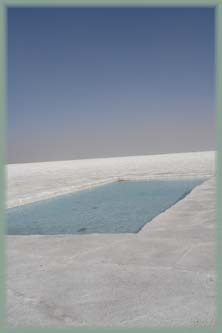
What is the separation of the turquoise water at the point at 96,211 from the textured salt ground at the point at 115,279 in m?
1.45

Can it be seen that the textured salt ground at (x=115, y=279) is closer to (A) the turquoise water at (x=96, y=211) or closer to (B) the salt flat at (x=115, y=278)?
(B) the salt flat at (x=115, y=278)

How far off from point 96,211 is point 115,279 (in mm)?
5135

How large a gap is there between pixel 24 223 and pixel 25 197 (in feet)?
7.46

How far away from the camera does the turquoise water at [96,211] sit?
6.64 m

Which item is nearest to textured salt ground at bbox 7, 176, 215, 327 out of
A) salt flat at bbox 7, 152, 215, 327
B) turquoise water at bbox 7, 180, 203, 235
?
salt flat at bbox 7, 152, 215, 327

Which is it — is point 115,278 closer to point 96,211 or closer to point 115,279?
point 115,279

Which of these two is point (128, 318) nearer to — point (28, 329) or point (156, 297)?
point (156, 297)

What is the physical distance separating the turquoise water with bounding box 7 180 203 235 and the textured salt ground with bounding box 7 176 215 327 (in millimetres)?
1445

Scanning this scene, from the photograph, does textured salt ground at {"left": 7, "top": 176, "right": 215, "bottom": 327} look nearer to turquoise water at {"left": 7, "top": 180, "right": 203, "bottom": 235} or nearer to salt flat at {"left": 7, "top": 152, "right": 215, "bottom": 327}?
salt flat at {"left": 7, "top": 152, "right": 215, "bottom": 327}

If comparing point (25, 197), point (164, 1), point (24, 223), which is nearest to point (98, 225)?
point (24, 223)

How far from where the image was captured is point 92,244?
180 inches

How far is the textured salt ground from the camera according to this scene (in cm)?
270

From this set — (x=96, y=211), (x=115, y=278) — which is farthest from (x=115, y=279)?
(x=96, y=211)

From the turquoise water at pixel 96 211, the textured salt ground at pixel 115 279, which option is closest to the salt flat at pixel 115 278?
the textured salt ground at pixel 115 279
